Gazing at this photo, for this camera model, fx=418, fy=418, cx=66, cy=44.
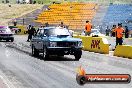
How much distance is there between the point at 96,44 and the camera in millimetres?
30141

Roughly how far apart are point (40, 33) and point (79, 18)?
190 feet

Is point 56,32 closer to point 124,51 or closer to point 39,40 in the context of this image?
point 39,40

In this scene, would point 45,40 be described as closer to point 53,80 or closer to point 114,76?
point 53,80

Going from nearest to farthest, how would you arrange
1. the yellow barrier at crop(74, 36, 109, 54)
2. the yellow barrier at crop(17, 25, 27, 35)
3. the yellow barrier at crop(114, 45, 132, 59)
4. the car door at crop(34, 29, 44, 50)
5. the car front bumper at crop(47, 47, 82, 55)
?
the car front bumper at crop(47, 47, 82, 55), the car door at crop(34, 29, 44, 50), the yellow barrier at crop(114, 45, 132, 59), the yellow barrier at crop(74, 36, 109, 54), the yellow barrier at crop(17, 25, 27, 35)

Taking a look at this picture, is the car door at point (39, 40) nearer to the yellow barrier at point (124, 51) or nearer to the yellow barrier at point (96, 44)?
the yellow barrier at point (124, 51)

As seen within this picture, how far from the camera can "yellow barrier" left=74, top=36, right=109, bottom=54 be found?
28812 millimetres

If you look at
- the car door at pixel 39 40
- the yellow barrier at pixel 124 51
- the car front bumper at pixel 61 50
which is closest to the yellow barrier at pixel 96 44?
the yellow barrier at pixel 124 51

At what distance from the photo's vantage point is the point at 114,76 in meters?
4.22

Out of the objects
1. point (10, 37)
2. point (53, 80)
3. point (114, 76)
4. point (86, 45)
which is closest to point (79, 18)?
point (10, 37)

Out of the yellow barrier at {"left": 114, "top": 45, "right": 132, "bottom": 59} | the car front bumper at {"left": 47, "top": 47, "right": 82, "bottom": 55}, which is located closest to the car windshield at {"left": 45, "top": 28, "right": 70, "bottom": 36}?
the car front bumper at {"left": 47, "top": 47, "right": 82, "bottom": 55}

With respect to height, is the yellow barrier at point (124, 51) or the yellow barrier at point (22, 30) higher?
the yellow barrier at point (124, 51)

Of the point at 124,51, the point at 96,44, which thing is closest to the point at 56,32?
the point at 124,51

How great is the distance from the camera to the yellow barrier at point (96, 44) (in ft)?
94.5

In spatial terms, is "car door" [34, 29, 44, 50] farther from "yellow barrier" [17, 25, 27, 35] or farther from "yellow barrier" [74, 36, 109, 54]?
"yellow barrier" [17, 25, 27, 35]
